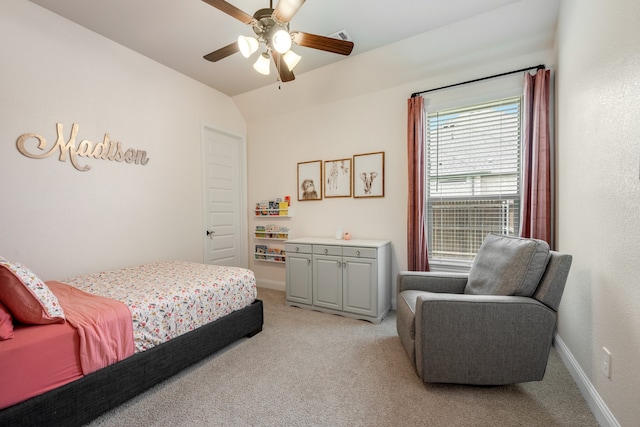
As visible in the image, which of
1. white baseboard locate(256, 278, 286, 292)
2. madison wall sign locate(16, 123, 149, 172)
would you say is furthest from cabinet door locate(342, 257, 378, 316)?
madison wall sign locate(16, 123, 149, 172)

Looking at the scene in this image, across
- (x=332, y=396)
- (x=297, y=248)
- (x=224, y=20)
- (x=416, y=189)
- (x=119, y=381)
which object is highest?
(x=224, y=20)

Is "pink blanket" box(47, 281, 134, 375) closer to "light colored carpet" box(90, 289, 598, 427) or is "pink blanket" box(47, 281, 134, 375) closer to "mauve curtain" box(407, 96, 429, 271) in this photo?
"light colored carpet" box(90, 289, 598, 427)

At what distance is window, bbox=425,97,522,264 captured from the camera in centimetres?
272

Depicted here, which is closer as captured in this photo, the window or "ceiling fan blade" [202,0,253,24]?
"ceiling fan blade" [202,0,253,24]

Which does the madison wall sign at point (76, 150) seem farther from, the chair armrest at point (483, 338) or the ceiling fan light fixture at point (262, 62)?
the chair armrest at point (483, 338)

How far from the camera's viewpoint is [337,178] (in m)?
3.63

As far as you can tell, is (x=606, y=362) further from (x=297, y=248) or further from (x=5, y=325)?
(x=5, y=325)

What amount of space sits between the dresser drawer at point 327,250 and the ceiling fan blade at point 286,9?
6.99 ft

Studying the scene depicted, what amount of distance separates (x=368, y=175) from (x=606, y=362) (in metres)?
2.51

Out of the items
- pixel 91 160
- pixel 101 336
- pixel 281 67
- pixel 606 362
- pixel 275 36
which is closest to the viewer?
pixel 606 362

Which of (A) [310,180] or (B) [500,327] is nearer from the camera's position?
(B) [500,327]

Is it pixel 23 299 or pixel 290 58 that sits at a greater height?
pixel 290 58

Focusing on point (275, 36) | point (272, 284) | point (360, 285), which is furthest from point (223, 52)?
point (272, 284)

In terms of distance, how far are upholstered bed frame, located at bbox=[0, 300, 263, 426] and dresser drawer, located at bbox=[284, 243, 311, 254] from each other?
115 cm
